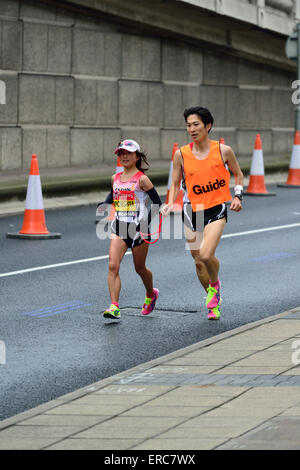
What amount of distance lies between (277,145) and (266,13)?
3.72 meters

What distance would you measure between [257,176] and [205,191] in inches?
416

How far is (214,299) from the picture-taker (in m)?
9.58

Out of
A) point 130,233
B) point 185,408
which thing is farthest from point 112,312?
point 185,408

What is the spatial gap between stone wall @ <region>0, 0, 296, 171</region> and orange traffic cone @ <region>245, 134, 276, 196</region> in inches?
128

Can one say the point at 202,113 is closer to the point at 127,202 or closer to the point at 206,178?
the point at 206,178

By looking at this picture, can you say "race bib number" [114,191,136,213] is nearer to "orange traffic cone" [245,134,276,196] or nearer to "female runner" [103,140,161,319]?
"female runner" [103,140,161,319]

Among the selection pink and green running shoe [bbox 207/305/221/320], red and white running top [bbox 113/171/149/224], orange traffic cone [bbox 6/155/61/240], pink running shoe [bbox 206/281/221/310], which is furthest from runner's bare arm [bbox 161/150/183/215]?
orange traffic cone [bbox 6/155/61/240]

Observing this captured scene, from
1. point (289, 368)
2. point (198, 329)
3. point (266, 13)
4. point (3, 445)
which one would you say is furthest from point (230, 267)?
point (266, 13)

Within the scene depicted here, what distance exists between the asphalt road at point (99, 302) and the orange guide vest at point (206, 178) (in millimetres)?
993

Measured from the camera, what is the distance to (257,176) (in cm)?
1998

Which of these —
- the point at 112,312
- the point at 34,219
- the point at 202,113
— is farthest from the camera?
the point at 34,219

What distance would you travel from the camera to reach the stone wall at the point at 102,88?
1998 cm

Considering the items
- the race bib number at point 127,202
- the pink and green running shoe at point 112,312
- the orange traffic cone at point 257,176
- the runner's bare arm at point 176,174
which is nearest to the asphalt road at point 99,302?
the pink and green running shoe at point 112,312

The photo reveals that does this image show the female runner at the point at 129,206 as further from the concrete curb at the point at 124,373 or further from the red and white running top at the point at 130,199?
the concrete curb at the point at 124,373
